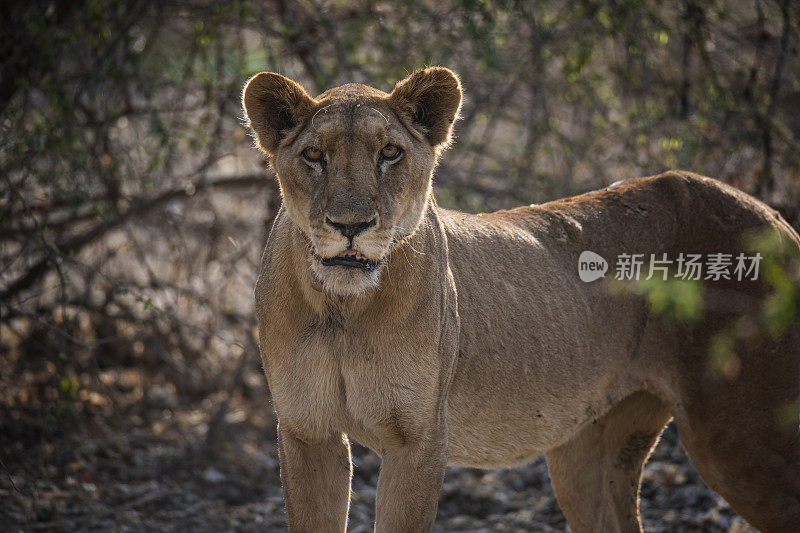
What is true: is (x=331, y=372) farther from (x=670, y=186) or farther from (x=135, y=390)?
(x=135, y=390)

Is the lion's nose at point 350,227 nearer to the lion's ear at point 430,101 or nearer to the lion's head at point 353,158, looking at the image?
the lion's head at point 353,158

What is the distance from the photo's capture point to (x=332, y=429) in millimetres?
3025

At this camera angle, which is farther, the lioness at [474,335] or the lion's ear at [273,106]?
the lion's ear at [273,106]

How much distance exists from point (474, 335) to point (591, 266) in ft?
2.44

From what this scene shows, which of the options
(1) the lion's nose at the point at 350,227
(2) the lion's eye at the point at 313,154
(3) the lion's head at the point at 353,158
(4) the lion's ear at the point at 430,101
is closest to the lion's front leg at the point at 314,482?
(3) the lion's head at the point at 353,158

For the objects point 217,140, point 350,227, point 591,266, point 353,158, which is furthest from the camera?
point 217,140

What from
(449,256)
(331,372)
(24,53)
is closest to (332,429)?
(331,372)

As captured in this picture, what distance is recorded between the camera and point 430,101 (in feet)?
10.2

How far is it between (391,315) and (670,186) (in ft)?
5.74

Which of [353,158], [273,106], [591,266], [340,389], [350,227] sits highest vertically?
[273,106]

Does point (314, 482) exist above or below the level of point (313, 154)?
below

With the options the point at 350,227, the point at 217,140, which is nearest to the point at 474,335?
the point at 350,227

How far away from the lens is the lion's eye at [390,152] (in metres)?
2.87

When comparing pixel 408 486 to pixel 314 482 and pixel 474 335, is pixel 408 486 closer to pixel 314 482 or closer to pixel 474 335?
→ pixel 314 482
